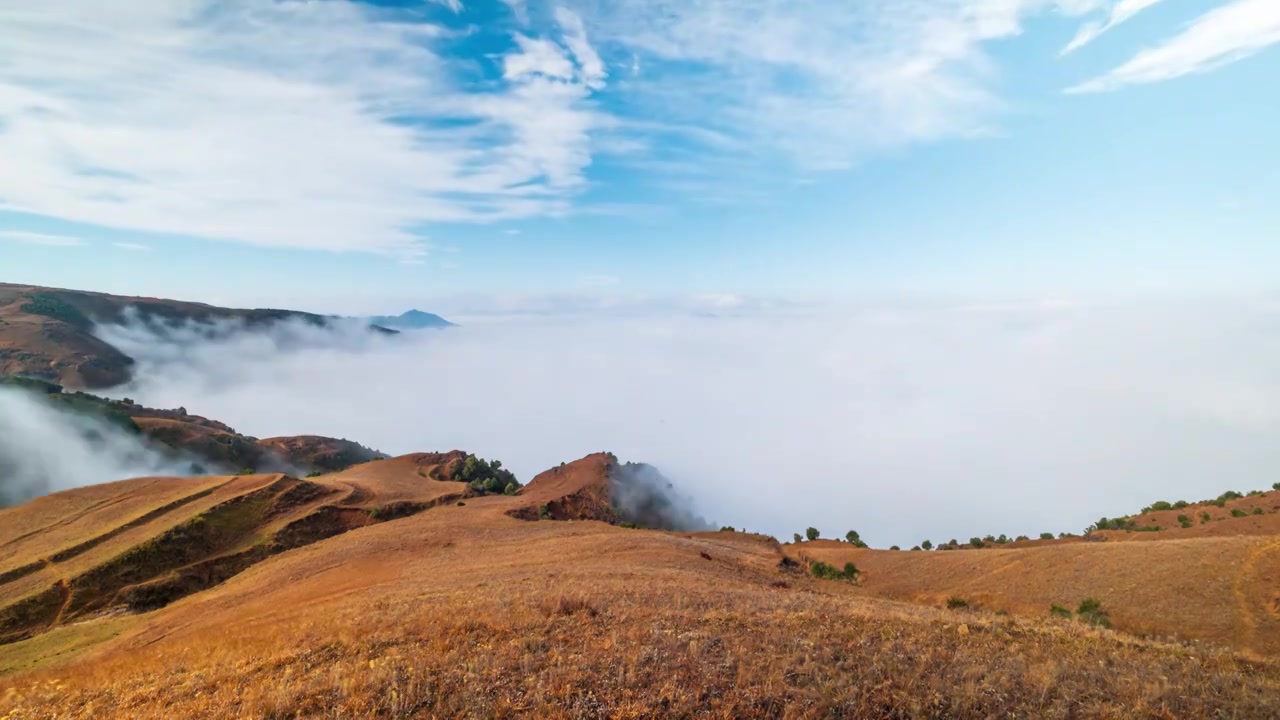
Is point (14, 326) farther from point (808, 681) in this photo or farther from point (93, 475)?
point (808, 681)

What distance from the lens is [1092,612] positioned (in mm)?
20672

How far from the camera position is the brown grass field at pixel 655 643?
7836 mm

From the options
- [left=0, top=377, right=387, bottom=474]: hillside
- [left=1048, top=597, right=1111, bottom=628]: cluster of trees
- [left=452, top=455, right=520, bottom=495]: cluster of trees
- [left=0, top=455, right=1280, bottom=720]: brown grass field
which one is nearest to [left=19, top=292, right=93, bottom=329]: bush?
[left=0, top=377, right=387, bottom=474]: hillside

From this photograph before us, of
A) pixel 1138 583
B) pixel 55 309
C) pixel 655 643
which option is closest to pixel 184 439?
pixel 655 643

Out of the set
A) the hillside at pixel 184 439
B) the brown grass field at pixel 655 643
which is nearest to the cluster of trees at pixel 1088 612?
the brown grass field at pixel 655 643

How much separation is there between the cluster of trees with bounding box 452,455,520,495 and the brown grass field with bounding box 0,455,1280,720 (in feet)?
126

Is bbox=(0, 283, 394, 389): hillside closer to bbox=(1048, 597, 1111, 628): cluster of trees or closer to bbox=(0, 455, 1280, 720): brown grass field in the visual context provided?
bbox=(0, 455, 1280, 720): brown grass field

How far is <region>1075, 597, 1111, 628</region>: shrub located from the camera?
19.9 meters

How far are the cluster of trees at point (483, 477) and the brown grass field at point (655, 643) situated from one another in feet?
126

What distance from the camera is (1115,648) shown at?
1093 cm

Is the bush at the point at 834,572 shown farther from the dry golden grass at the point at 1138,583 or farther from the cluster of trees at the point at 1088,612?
the cluster of trees at the point at 1088,612

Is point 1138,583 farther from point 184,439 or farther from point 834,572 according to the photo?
point 184,439

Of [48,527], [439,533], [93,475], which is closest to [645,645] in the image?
[439,533]

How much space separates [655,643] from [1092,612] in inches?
838
